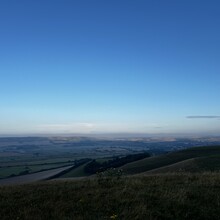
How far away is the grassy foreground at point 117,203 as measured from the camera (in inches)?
392

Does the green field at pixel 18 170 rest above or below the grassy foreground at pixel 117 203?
below

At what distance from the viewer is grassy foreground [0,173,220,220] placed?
996 cm

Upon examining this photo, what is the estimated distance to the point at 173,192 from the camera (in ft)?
42.0

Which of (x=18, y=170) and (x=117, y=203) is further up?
(x=117, y=203)

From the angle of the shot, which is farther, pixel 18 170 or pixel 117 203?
pixel 18 170

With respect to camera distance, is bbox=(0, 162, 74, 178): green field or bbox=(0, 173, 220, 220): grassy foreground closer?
bbox=(0, 173, 220, 220): grassy foreground

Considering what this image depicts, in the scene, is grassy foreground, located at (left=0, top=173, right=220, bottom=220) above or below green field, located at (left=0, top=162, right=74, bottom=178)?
above

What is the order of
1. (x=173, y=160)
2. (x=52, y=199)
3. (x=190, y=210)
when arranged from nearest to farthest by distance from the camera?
(x=190, y=210)
(x=52, y=199)
(x=173, y=160)

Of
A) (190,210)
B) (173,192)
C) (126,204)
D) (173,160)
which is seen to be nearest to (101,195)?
(126,204)

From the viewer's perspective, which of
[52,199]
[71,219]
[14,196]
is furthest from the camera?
[14,196]

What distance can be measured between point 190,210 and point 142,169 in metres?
50.0

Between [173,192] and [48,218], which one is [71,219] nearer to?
[48,218]

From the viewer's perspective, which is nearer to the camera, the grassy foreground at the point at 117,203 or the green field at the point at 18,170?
the grassy foreground at the point at 117,203

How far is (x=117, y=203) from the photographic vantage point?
1118 centimetres
